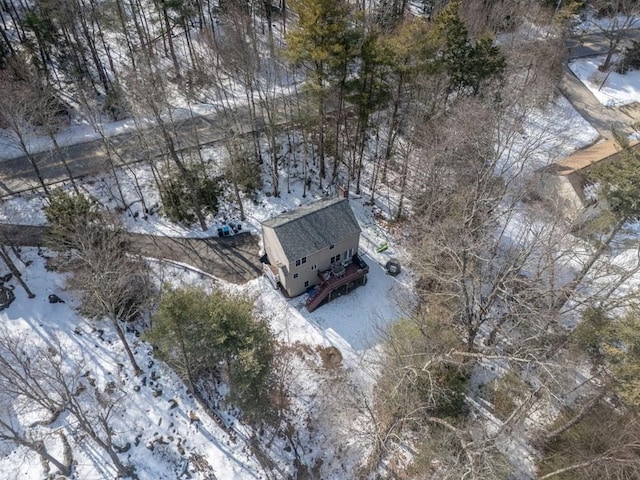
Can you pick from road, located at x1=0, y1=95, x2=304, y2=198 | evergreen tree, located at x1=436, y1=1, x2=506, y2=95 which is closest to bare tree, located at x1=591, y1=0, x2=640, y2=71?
evergreen tree, located at x1=436, y1=1, x2=506, y2=95

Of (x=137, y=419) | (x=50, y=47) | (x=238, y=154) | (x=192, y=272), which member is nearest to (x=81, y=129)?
(x=50, y=47)

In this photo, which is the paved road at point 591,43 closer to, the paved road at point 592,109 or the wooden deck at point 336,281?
the paved road at point 592,109

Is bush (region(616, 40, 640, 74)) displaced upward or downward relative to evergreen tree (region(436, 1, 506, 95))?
downward

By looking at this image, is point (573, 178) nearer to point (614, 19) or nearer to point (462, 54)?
point (462, 54)

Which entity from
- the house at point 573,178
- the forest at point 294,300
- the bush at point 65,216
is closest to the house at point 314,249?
the forest at point 294,300

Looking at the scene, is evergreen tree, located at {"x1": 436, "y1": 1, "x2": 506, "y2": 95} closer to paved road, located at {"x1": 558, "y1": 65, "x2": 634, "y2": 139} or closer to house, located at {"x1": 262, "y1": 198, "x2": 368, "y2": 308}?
house, located at {"x1": 262, "y1": 198, "x2": 368, "y2": 308}
